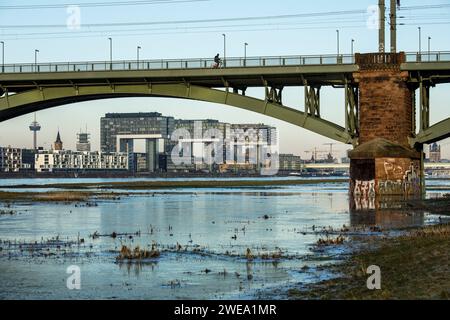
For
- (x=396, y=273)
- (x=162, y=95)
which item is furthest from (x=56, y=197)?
(x=396, y=273)

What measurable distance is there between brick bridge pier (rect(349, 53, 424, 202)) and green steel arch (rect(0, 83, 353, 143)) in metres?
3.10

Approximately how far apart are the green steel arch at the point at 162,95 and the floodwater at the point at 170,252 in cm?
1992

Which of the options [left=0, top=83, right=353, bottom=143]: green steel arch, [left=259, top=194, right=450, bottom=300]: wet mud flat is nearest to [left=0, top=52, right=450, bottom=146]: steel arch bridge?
[left=0, top=83, right=353, bottom=143]: green steel arch

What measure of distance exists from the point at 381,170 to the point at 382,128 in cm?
461

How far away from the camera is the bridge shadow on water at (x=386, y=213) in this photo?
43531 millimetres

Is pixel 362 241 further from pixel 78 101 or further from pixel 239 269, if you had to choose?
pixel 78 101

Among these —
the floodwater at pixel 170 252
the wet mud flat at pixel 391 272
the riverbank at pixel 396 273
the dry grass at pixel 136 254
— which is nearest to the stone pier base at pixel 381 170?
the floodwater at pixel 170 252

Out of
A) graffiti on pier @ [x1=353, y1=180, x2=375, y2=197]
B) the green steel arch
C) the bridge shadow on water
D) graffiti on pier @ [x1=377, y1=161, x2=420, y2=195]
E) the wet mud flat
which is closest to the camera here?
the wet mud flat

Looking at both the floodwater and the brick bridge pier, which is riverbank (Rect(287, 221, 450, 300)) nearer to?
the floodwater

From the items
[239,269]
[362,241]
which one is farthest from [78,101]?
[239,269]

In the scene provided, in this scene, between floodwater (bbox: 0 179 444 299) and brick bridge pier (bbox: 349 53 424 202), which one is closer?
floodwater (bbox: 0 179 444 299)

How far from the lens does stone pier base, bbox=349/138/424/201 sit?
6831 cm

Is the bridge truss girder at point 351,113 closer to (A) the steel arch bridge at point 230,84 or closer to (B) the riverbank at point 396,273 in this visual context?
(A) the steel arch bridge at point 230,84

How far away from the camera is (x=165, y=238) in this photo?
120 ft
